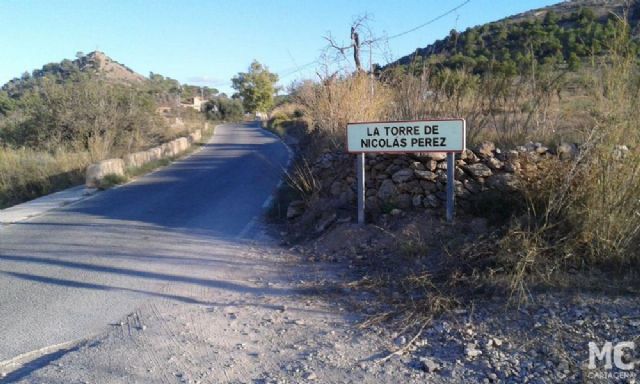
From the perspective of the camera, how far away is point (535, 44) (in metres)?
15.4

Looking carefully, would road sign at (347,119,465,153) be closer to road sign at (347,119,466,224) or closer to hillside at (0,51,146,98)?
road sign at (347,119,466,224)

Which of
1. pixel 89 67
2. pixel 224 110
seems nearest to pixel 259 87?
pixel 224 110

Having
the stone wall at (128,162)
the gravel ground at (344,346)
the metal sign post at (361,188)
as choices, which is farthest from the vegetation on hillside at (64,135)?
the gravel ground at (344,346)

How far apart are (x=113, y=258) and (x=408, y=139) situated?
4.18 meters

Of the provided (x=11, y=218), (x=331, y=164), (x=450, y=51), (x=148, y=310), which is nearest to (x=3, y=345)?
(x=148, y=310)

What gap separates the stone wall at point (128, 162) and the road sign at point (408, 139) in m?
9.79

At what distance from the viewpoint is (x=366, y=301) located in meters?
4.95

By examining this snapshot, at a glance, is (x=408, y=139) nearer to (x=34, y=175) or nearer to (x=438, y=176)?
(x=438, y=176)

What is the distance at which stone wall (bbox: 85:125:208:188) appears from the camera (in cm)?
1445

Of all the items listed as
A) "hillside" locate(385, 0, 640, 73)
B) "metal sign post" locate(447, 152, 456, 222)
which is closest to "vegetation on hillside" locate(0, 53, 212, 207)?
"hillside" locate(385, 0, 640, 73)

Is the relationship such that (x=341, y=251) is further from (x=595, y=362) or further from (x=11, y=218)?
(x=11, y=218)

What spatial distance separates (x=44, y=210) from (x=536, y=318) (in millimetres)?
10558

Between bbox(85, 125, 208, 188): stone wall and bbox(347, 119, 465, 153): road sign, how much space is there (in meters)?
9.84

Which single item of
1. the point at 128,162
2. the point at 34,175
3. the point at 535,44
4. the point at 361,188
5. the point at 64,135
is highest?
the point at 535,44
